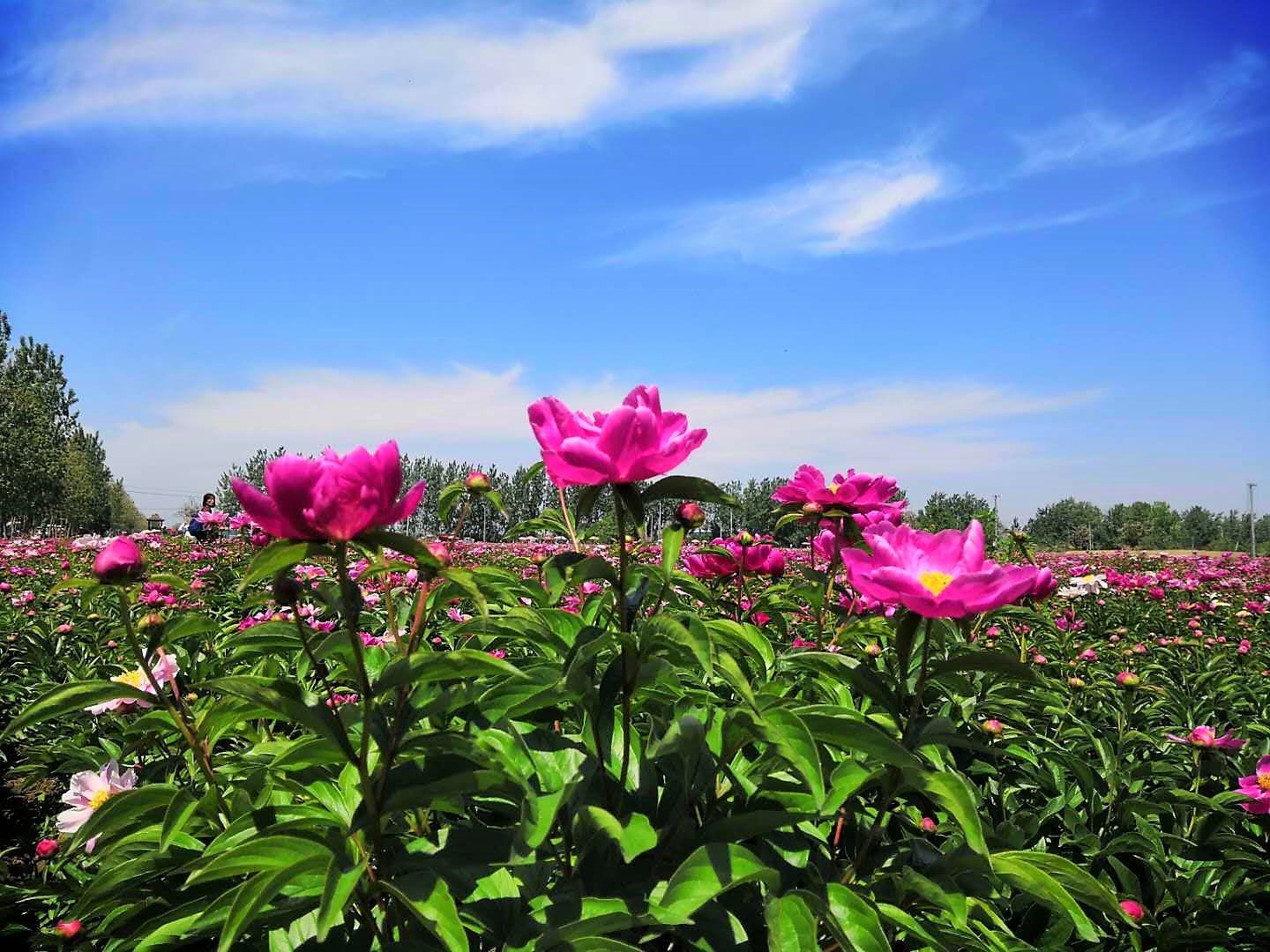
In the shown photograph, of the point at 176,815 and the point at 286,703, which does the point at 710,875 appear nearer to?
the point at 286,703

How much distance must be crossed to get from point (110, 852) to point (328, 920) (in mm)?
726

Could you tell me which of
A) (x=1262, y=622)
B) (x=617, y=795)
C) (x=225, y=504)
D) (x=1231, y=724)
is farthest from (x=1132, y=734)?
(x=225, y=504)

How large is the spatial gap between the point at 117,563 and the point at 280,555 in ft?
1.63

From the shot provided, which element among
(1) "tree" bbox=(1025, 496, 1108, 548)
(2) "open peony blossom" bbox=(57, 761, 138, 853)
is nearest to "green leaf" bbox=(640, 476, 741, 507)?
(2) "open peony blossom" bbox=(57, 761, 138, 853)

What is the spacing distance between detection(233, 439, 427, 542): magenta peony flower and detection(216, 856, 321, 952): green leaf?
41cm

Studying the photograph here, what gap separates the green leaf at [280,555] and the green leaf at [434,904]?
16.4 inches

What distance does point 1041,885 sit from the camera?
1.15 metres

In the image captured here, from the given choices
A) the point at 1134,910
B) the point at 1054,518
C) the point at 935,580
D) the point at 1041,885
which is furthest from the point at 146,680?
the point at 1054,518

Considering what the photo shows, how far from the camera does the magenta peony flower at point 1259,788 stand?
182 centimetres

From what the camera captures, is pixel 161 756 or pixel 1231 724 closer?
pixel 161 756

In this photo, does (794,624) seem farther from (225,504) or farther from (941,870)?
(225,504)

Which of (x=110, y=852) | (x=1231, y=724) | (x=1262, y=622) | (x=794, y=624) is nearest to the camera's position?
(x=110, y=852)

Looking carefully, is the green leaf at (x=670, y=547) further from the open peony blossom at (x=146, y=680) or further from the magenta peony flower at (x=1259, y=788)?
the magenta peony flower at (x=1259, y=788)

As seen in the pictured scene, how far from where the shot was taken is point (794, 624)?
338cm
